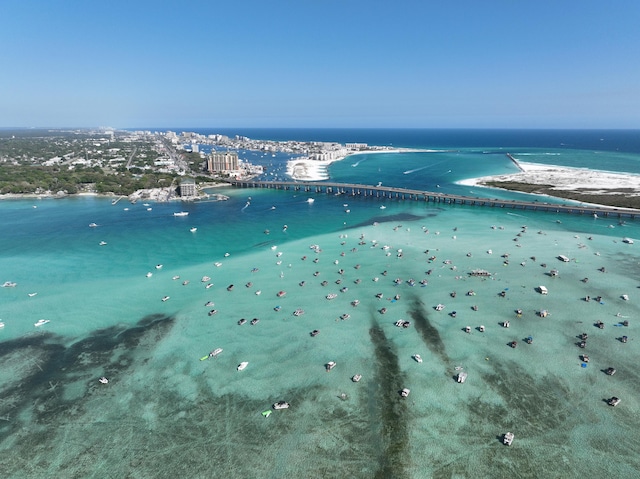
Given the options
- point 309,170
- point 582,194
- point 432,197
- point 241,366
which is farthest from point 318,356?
point 309,170

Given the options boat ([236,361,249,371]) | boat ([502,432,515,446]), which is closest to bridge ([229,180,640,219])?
boat ([502,432,515,446])

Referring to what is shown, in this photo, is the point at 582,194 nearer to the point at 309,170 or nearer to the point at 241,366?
the point at 309,170

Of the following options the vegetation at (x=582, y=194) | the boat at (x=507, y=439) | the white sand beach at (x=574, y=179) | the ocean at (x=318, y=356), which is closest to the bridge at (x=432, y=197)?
the vegetation at (x=582, y=194)

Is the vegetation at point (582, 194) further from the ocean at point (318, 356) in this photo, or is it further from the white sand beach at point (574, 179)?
the ocean at point (318, 356)

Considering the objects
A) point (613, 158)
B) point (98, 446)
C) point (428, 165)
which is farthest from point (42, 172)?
point (613, 158)

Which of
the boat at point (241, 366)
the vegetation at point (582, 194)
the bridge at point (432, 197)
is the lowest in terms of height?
the boat at point (241, 366)

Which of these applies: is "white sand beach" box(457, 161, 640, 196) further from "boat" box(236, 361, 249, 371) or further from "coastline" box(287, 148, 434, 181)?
"boat" box(236, 361, 249, 371)

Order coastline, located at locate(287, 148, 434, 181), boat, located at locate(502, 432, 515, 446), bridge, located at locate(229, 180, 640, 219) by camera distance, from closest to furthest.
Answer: boat, located at locate(502, 432, 515, 446) → bridge, located at locate(229, 180, 640, 219) → coastline, located at locate(287, 148, 434, 181)
